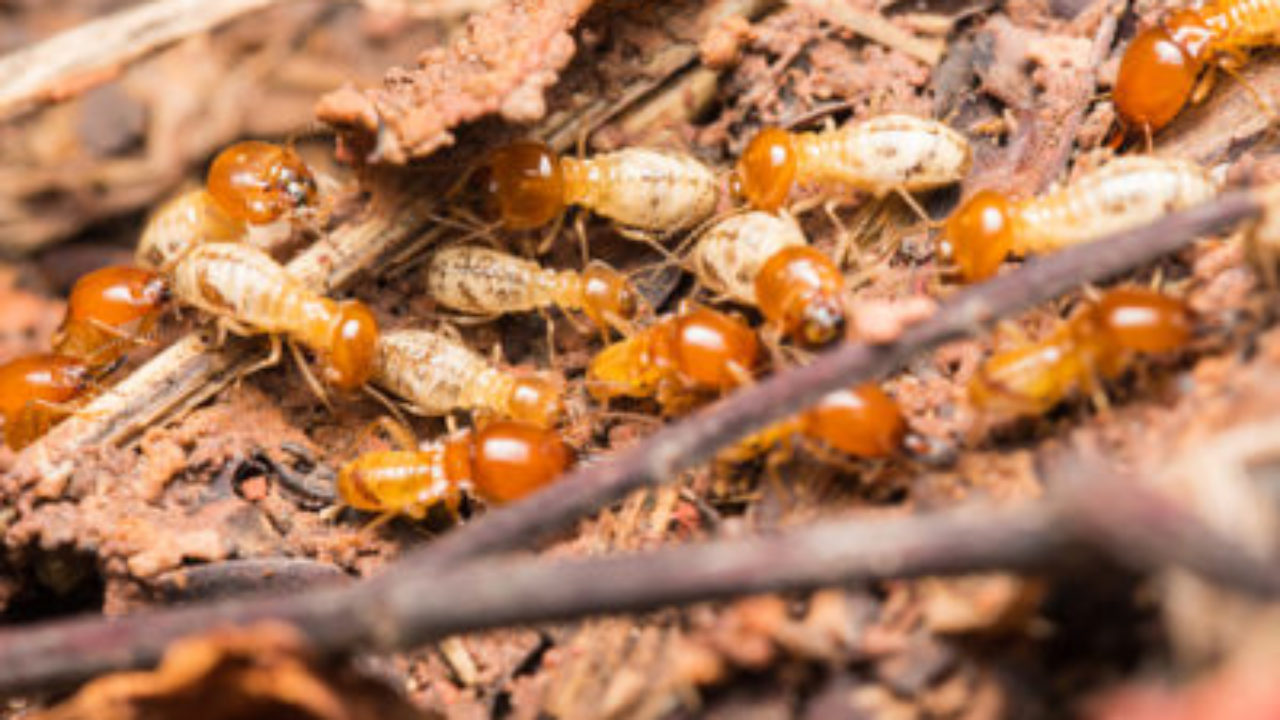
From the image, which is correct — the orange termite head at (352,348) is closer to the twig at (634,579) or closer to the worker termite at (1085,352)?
the twig at (634,579)

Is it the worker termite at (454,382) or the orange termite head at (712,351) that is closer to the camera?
the orange termite head at (712,351)

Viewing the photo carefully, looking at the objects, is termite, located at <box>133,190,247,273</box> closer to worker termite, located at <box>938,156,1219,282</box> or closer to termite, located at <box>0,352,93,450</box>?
termite, located at <box>0,352,93,450</box>

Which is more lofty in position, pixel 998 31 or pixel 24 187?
pixel 998 31

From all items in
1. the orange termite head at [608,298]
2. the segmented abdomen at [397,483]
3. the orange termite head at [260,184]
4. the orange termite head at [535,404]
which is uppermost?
the orange termite head at [260,184]

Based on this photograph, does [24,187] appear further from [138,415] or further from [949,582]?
[949,582]

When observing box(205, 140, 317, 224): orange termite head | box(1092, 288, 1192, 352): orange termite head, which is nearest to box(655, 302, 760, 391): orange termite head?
box(1092, 288, 1192, 352): orange termite head

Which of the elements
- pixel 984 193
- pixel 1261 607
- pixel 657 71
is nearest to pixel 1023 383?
pixel 984 193

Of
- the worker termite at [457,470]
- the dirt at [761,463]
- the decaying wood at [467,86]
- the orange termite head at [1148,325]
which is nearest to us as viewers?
the dirt at [761,463]

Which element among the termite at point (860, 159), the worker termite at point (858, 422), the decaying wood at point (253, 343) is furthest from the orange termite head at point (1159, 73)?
the worker termite at point (858, 422)
